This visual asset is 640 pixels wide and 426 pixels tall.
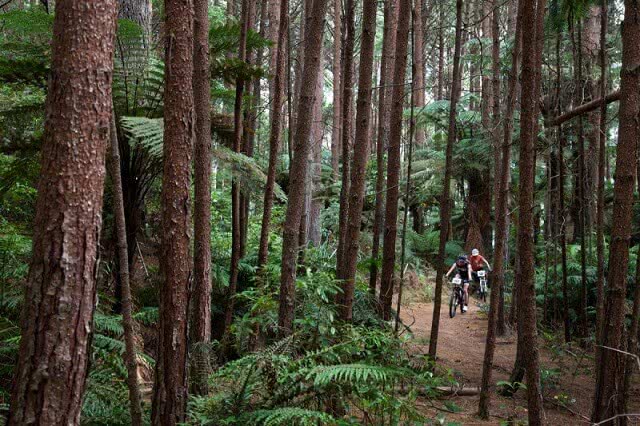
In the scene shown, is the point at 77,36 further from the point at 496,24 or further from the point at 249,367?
the point at 496,24

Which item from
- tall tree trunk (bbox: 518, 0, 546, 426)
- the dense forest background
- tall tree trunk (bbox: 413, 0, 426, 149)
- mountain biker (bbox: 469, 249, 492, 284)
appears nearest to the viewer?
the dense forest background

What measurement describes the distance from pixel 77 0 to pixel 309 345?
3.37 metres

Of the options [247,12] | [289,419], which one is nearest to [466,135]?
[247,12]

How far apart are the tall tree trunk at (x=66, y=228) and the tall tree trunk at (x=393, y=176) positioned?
16.8ft

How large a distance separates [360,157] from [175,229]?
107 inches

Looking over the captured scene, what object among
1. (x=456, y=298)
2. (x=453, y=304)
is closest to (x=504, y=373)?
(x=453, y=304)

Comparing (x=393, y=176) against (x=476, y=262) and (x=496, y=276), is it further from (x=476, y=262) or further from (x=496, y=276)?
(x=476, y=262)

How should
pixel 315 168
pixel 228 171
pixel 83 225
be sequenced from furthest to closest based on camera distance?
1. pixel 315 168
2. pixel 228 171
3. pixel 83 225

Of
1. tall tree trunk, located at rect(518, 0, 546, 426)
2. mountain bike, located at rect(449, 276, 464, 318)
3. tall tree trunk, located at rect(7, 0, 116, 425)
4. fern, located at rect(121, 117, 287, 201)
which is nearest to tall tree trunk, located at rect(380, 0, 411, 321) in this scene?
fern, located at rect(121, 117, 287, 201)

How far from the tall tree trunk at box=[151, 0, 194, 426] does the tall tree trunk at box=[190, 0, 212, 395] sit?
0.96 meters

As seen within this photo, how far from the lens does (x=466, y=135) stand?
55.3 ft

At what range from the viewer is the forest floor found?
23.3 feet

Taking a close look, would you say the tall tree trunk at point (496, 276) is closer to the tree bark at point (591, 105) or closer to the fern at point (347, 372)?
the tree bark at point (591, 105)

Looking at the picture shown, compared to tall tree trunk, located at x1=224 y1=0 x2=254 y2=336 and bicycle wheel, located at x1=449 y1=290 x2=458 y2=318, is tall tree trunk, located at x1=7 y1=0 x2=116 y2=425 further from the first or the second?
bicycle wheel, located at x1=449 y1=290 x2=458 y2=318
